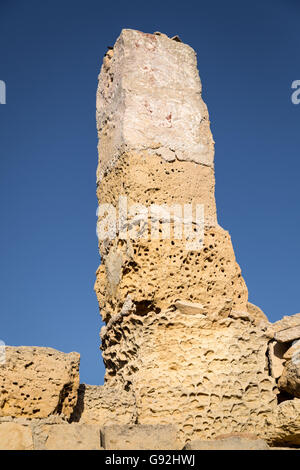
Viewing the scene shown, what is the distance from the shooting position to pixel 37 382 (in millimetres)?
6875

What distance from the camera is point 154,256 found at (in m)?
7.91

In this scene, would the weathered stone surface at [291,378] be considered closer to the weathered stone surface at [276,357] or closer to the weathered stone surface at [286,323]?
the weathered stone surface at [276,357]

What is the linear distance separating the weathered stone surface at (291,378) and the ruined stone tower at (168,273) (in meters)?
0.17

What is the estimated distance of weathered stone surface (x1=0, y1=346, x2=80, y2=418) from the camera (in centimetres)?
673

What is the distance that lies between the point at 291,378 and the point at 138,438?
7.16 ft

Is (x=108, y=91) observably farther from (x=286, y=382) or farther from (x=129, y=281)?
(x=286, y=382)

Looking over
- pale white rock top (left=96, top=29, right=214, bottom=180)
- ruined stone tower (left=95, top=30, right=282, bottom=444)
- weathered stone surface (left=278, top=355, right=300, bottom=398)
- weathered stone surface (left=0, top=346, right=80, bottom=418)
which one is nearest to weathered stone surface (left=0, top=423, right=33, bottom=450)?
weathered stone surface (left=0, top=346, right=80, bottom=418)

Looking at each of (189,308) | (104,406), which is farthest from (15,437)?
(189,308)

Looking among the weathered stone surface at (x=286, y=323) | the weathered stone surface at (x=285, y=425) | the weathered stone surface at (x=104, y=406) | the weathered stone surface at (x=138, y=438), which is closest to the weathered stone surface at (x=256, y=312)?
the weathered stone surface at (x=286, y=323)

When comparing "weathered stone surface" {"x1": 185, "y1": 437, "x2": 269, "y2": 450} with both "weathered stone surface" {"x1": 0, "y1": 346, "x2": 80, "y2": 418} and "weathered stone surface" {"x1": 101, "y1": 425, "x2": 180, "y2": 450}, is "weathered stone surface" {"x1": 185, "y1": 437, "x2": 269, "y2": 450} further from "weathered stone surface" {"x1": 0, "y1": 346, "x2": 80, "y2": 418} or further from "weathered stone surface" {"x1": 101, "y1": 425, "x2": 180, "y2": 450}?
"weathered stone surface" {"x1": 0, "y1": 346, "x2": 80, "y2": 418}

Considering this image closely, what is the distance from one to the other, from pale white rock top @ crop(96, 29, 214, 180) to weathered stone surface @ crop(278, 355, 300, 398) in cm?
275

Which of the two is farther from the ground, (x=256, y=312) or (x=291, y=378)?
(x=256, y=312)

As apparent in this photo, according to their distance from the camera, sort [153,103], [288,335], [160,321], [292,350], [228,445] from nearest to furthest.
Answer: [228,445], [160,321], [292,350], [288,335], [153,103]

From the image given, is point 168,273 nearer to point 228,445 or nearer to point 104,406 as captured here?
point 104,406
